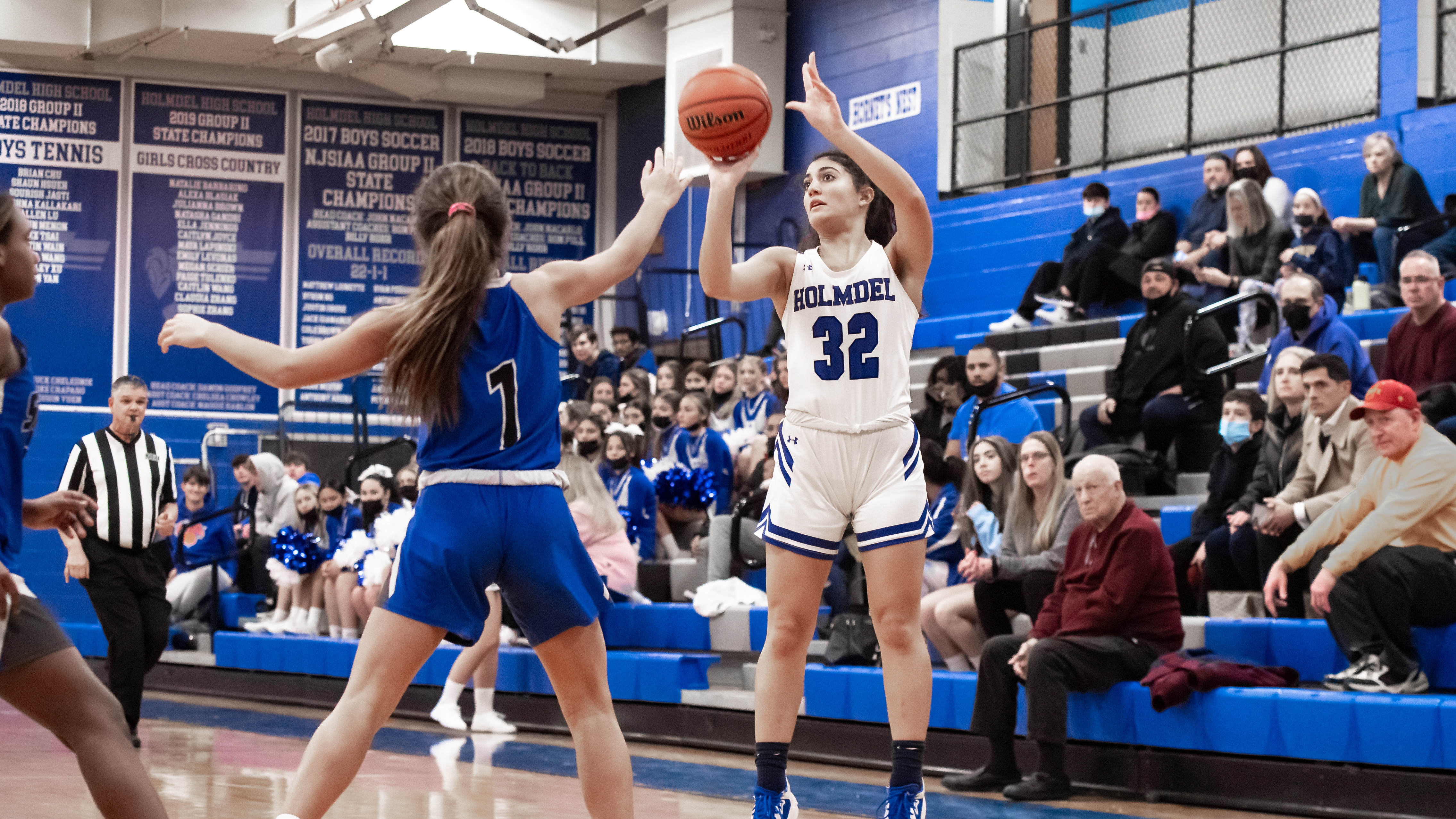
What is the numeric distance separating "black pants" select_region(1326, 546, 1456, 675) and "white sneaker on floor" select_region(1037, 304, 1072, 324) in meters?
Result: 5.76

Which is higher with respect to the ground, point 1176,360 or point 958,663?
point 1176,360

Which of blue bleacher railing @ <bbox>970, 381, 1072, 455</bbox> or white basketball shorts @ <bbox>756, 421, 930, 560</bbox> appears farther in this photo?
blue bleacher railing @ <bbox>970, 381, 1072, 455</bbox>

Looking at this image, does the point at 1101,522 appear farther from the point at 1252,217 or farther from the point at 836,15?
the point at 836,15

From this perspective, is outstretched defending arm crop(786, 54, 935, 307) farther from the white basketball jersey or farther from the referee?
the referee

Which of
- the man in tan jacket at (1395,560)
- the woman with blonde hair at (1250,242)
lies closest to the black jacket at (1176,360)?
the woman with blonde hair at (1250,242)

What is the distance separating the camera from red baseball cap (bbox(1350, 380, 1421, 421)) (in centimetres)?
585

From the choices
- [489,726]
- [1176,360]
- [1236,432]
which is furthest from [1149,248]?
[489,726]

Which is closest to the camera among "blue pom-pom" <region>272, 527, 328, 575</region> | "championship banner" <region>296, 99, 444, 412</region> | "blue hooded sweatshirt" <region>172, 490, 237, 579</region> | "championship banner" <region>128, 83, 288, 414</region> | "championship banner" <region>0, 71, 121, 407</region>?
"blue pom-pom" <region>272, 527, 328, 575</region>

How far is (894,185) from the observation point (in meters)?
4.09

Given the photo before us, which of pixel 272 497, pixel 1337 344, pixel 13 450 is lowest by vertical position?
pixel 272 497

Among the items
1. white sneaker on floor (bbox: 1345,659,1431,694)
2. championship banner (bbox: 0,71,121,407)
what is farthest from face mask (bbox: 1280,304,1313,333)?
championship banner (bbox: 0,71,121,407)

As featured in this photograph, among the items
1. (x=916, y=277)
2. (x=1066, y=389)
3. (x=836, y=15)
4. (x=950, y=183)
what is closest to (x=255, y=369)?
(x=916, y=277)

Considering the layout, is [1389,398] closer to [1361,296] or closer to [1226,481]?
[1226,481]

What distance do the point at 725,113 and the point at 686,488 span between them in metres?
5.69
